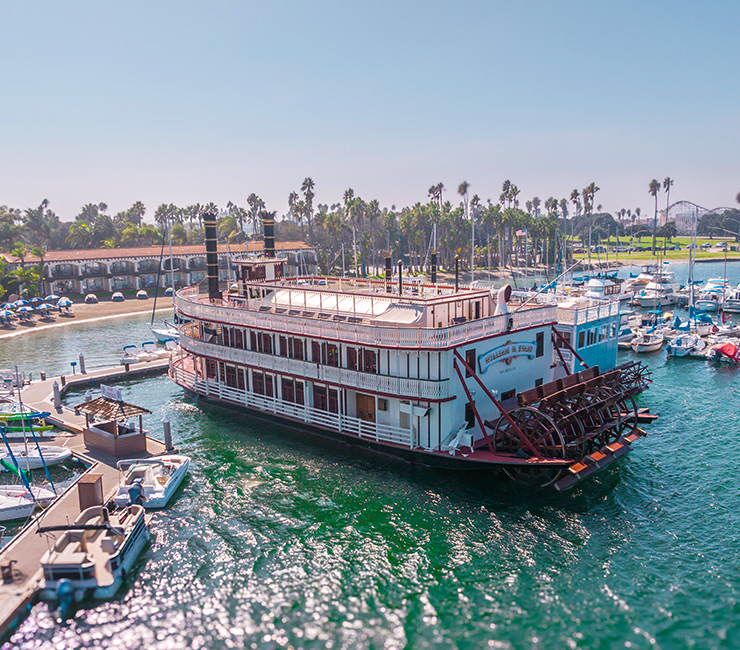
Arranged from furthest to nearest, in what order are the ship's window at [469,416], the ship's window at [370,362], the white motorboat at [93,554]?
the ship's window at [370,362] < the ship's window at [469,416] < the white motorboat at [93,554]

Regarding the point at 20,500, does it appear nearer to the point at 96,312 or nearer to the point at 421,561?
the point at 421,561

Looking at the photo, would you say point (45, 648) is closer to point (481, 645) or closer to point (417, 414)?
point (481, 645)

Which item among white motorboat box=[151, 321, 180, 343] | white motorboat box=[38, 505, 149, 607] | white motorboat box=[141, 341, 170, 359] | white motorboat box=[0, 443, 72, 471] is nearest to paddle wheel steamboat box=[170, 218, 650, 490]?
white motorboat box=[0, 443, 72, 471]

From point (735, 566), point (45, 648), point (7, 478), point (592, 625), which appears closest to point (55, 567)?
point (45, 648)

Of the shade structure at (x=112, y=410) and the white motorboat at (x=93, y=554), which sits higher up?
the shade structure at (x=112, y=410)

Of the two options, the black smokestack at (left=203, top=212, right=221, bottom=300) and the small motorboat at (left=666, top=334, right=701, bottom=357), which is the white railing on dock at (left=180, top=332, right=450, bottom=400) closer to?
the black smokestack at (left=203, top=212, right=221, bottom=300)

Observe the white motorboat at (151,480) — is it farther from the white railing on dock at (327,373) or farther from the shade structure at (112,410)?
the white railing on dock at (327,373)

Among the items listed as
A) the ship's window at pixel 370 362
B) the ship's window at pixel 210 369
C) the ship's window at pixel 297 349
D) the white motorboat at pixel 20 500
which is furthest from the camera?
the ship's window at pixel 210 369

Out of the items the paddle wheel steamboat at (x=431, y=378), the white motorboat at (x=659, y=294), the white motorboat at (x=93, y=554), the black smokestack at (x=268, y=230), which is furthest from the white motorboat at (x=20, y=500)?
the white motorboat at (x=659, y=294)
